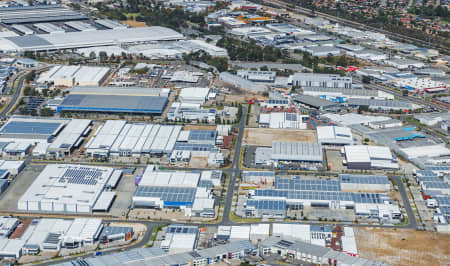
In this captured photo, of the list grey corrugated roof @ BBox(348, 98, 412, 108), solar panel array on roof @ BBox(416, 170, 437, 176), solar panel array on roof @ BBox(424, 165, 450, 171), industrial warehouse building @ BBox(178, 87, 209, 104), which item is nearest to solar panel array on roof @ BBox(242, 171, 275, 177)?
solar panel array on roof @ BBox(416, 170, 437, 176)

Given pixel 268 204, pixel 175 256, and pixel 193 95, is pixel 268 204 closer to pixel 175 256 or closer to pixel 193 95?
pixel 175 256

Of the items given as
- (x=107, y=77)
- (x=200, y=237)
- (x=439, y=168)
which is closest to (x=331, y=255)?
(x=200, y=237)

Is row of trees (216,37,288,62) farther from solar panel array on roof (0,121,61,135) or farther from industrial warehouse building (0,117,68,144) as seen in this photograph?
solar panel array on roof (0,121,61,135)

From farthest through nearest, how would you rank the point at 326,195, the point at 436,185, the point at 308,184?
the point at 436,185, the point at 308,184, the point at 326,195

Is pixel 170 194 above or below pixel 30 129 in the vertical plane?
below

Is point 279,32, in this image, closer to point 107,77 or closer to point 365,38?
point 365,38

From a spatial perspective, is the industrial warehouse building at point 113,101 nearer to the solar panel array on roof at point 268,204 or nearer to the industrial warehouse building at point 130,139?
the industrial warehouse building at point 130,139

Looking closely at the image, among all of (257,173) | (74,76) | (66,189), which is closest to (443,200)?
(257,173)
